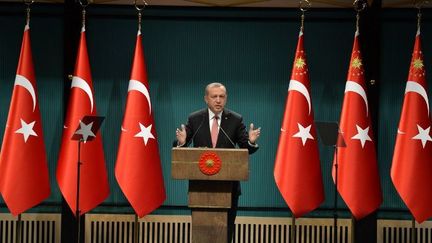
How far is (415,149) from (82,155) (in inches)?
115

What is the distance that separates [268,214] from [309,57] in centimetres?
158

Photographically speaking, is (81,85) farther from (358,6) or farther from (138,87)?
(358,6)

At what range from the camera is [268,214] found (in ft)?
21.3

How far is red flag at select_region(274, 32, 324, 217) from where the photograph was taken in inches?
232

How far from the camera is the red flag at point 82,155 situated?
5.88m

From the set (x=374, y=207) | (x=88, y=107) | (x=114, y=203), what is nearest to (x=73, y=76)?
(x=88, y=107)

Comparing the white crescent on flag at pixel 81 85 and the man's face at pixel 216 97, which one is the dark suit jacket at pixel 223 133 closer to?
the man's face at pixel 216 97

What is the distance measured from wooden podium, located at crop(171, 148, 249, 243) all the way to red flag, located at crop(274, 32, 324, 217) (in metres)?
1.18

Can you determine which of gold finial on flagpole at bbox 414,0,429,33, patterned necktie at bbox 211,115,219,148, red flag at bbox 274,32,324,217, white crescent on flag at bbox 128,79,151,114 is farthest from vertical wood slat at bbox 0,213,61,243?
gold finial on flagpole at bbox 414,0,429,33

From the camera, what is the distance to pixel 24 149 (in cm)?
589

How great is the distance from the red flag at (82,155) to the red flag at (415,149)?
2.62 meters

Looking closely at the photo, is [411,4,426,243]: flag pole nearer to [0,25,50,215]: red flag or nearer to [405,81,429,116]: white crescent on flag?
[405,81,429,116]: white crescent on flag

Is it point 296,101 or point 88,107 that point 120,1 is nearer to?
point 88,107

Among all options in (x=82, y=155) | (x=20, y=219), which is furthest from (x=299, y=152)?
(x=20, y=219)
